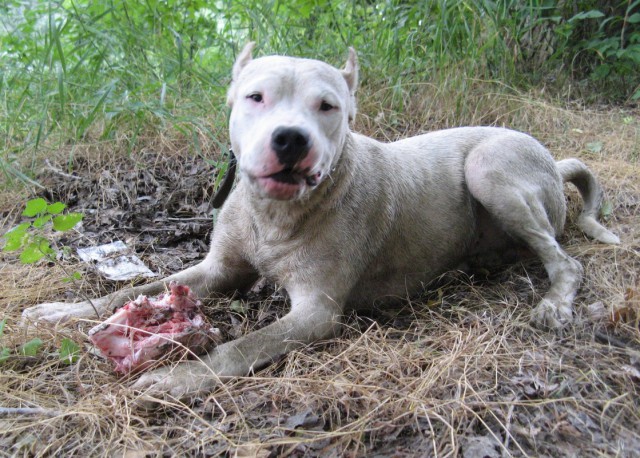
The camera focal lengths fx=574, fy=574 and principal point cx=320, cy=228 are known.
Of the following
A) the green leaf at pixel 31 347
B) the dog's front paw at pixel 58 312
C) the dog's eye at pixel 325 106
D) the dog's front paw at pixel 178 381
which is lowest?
the dog's front paw at pixel 178 381

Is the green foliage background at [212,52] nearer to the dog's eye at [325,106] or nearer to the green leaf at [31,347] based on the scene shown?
the dog's eye at [325,106]

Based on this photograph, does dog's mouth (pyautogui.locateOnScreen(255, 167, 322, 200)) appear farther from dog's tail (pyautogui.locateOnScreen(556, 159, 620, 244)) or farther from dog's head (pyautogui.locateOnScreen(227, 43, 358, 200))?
dog's tail (pyautogui.locateOnScreen(556, 159, 620, 244))

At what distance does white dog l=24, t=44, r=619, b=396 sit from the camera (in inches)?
87.4

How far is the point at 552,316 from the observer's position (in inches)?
95.2

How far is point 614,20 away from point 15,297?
18.2ft

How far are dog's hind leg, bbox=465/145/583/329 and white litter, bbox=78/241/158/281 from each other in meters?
1.81

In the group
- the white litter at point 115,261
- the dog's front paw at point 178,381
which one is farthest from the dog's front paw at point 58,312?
the dog's front paw at point 178,381

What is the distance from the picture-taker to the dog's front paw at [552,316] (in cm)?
239

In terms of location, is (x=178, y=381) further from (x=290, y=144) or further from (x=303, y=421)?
(x=290, y=144)

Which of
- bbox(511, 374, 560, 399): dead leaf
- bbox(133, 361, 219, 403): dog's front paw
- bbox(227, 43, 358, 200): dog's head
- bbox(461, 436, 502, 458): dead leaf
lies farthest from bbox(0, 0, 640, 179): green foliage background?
bbox(461, 436, 502, 458): dead leaf

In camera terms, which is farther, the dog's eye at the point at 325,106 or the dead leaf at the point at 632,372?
the dog's eye at the point at 325,106

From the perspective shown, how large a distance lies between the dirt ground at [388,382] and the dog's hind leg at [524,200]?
0.13 meters

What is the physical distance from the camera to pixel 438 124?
14.9ft

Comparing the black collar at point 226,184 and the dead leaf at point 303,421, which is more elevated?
the black collar at point 226,184
